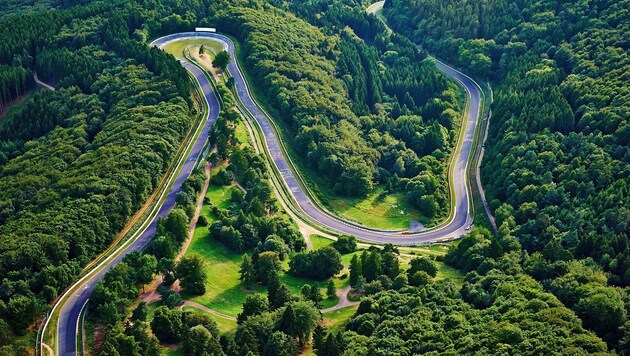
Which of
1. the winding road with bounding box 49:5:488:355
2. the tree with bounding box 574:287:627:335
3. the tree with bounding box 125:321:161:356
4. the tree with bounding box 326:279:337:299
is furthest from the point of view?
the tree with bounding box 326:279:337:299

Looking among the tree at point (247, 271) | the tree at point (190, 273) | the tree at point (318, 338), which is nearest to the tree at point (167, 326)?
the tree at point (190, 273)

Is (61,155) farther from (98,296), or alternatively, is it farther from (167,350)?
(167,350)

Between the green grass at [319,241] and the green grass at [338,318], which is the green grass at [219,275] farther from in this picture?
the green grass at [319,241]

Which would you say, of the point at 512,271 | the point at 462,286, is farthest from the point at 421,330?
the point at 512,271

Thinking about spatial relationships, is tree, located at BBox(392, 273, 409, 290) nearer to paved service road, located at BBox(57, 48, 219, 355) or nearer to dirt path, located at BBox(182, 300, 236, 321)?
dirt path, located at BBox(182, 300, 236, 321)

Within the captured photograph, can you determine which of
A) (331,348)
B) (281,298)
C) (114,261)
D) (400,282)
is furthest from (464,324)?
(114,261)

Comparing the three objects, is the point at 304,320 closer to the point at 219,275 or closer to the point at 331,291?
the point at 331,291

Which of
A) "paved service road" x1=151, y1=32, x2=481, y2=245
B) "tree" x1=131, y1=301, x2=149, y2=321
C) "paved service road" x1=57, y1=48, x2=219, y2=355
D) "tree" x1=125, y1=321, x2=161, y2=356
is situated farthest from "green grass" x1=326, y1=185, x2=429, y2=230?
"tree" x1=125, y1=321, x2=161, y2=356
